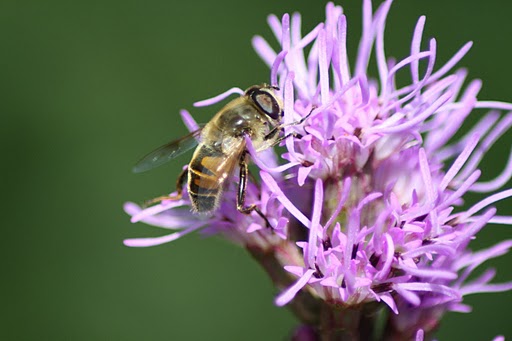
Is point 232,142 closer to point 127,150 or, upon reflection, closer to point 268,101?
point 268,101

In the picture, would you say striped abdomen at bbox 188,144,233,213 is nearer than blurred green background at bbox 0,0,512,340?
Yes

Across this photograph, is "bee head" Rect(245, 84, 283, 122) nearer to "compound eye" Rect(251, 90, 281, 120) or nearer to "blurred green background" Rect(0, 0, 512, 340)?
"compound eye" Rect(251, 90, 281, 120)

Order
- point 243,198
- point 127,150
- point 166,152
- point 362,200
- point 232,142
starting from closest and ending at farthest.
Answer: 1. point 362,200
2. point 243,198
3. point 232,142
4. point 166,152
5. point 127,150

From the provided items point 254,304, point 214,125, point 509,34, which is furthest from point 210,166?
point 509,34

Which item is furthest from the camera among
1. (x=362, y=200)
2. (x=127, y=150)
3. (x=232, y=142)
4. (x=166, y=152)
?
(x=127, y=150)

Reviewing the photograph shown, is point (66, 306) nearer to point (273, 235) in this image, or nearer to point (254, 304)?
point (254, 304)

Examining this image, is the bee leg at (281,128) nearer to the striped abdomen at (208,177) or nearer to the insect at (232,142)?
the insect at (232,142)

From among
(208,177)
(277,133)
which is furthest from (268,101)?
(208,177)

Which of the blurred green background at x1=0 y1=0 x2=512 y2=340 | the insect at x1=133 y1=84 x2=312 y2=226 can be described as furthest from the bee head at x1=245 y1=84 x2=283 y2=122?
the blurred green background at x1=0 y1=0 x2=512 y2=340
